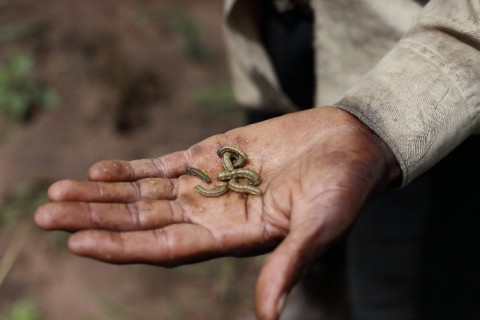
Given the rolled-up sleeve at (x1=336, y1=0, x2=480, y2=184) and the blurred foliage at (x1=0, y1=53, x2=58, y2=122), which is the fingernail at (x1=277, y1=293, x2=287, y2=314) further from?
the blurred foliage at (x1=0, y1=53, x2=58, y2=122)

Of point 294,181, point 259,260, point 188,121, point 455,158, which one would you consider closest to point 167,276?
point 259,260

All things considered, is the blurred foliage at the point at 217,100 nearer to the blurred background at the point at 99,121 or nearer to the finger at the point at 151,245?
the blurred background at the point at 99,121

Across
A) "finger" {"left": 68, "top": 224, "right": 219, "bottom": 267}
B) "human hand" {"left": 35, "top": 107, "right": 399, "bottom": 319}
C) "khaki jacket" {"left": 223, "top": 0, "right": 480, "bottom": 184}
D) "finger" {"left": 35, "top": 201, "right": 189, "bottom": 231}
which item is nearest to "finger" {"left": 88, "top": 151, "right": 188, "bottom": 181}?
"human hand" {"left": 35, "top": 107, "right": 399, "bottom": 319}

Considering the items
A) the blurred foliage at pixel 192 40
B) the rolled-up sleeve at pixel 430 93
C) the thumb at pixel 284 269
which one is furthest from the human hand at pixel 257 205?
the blurred foliage at pixel 192 40

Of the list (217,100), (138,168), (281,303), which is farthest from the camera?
(217,100)

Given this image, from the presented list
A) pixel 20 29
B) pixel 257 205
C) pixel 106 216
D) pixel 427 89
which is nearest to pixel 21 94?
pixel 20 29

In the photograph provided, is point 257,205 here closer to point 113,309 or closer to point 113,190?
point 113,190

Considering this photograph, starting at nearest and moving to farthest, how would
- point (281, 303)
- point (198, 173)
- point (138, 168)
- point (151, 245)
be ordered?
point (281, 303) < point (151, 245) < point (138, 168) < point (198, 173)
